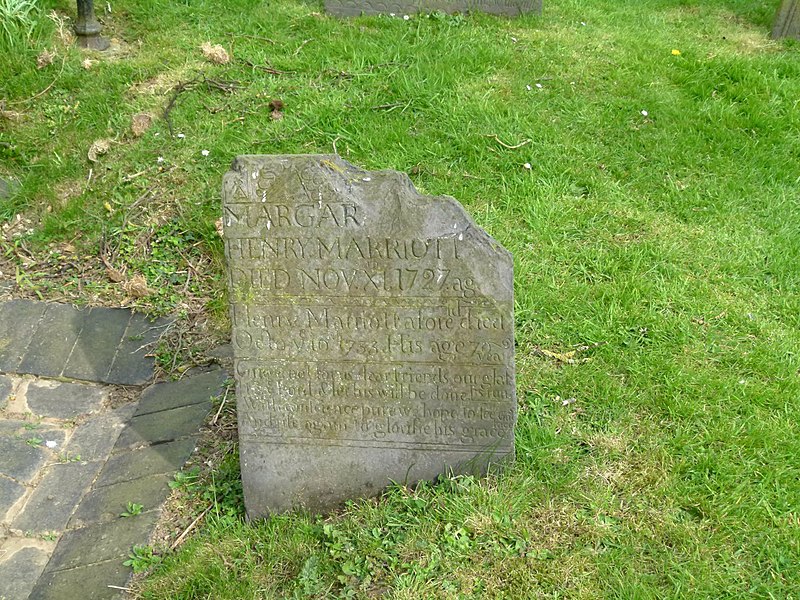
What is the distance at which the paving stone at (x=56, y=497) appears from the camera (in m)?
3.18

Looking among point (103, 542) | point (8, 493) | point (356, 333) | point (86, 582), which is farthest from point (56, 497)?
point (356, 333)

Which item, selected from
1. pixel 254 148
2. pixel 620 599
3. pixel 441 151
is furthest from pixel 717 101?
pixel 620 599

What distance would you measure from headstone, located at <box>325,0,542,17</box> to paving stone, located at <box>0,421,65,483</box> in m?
4.43

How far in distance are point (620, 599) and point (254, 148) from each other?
365 cm

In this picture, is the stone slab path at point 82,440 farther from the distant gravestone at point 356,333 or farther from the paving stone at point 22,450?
the distant gravestone at point 356,333

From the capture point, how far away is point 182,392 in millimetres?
3748

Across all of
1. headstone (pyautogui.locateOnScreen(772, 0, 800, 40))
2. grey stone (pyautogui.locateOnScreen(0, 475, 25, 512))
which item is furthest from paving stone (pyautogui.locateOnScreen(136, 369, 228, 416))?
headstone (pyautogui.locateOnScreen(772, 0, 800, 40))

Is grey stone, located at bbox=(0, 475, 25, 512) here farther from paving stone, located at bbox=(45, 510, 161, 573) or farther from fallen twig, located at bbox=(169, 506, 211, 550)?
fallen twig, located at bbox=(169, 506, 211, 550)

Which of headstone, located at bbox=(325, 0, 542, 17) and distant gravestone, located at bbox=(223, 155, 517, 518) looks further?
headstone, located at bbox=(325, 0, 542, 17)

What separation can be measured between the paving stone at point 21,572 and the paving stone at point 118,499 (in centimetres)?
17

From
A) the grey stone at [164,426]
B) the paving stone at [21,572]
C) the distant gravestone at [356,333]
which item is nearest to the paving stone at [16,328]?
the grey stone at [164,426]

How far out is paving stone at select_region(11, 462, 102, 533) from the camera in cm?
318

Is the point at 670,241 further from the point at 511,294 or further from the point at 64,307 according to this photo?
the point at 64,307

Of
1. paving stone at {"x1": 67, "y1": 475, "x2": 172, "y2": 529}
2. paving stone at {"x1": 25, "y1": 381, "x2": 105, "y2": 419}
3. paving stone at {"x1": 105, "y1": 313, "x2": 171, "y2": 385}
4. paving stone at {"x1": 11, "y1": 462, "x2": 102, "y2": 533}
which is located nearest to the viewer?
paving stone at {"x1": 67, "y1": 475, "x2": 172, "y2": 529}
